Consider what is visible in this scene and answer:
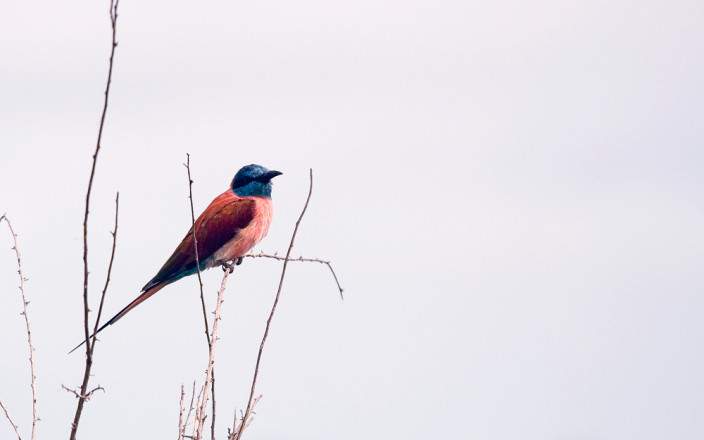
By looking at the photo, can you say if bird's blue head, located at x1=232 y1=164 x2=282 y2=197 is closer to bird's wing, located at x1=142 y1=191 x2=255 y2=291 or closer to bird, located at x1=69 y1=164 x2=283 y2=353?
bird, located at x1=69 y1=164 x2=283 y2=353

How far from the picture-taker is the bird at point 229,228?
8.89m

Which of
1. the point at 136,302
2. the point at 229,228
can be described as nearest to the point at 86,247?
the point at 136,302

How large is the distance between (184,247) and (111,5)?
19.9 feet

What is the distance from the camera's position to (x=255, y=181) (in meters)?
→ 9.62

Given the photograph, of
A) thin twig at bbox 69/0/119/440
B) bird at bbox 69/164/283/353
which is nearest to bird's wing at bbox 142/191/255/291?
bird at bbox 69/164/283/353

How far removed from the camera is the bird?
889 cm

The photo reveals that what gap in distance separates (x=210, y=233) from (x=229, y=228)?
0.61ft

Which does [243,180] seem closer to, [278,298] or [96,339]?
[278,298]

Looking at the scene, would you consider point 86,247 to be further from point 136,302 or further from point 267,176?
point 267,176

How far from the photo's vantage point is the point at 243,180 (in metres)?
9.65

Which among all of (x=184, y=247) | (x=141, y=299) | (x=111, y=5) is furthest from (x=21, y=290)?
(x=184, y=247)

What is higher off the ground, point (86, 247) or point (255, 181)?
point (255, 181)

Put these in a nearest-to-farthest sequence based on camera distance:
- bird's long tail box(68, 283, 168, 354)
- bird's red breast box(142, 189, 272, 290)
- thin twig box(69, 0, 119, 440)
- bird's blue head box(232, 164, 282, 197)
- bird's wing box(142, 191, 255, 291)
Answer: thin twig box(69, 0, 119, 440)
bird's long tail box(68, 283, 168, 354)
bird's wing box(142, 191, 255, 291)
bird's red breast box(142, 189, 272, 290)
bird's blue head box(232, 164, 282, 197)

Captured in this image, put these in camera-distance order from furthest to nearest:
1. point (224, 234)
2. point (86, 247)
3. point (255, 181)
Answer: point (255, 181) → point (224, 234) → point (86, 247)
